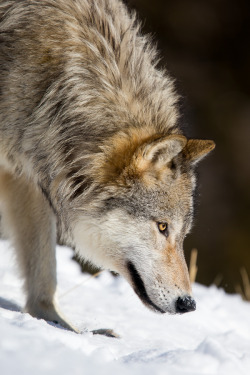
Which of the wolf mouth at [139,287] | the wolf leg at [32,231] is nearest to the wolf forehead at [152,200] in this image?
the wolf mouth at [139,287]

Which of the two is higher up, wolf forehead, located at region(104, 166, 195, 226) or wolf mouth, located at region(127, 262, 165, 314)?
wolf forehead, located at region(104, 166, 195, 226)

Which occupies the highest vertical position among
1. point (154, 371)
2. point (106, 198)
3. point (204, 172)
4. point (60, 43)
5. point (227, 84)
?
point (60, 43)

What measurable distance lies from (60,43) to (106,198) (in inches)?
31.2

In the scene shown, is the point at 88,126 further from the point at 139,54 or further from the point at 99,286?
the point at 99,286

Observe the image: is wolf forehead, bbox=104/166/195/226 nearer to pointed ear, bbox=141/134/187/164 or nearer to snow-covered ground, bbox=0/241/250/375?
pointed ear, bbox=141/134/187/164

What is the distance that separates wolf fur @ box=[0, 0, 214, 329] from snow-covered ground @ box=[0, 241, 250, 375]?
363 mm

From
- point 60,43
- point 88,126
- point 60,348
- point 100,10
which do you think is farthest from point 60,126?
point 60,348

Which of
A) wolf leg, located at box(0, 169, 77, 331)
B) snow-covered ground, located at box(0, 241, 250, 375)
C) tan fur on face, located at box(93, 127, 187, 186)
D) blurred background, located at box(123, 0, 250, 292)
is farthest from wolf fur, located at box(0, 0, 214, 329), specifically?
blurred background, located at box(123, 0, 250, 292)

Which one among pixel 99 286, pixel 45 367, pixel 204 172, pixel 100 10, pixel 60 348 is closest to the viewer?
pixel 45 367

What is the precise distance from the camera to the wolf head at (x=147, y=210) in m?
3.10

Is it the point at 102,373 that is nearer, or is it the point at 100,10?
the point at 102,373

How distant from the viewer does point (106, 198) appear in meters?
3.15

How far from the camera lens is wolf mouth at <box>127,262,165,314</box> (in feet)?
10.5

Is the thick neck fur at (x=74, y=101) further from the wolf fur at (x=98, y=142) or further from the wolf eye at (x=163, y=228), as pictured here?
the wolf eye at (x=163, y=228)
